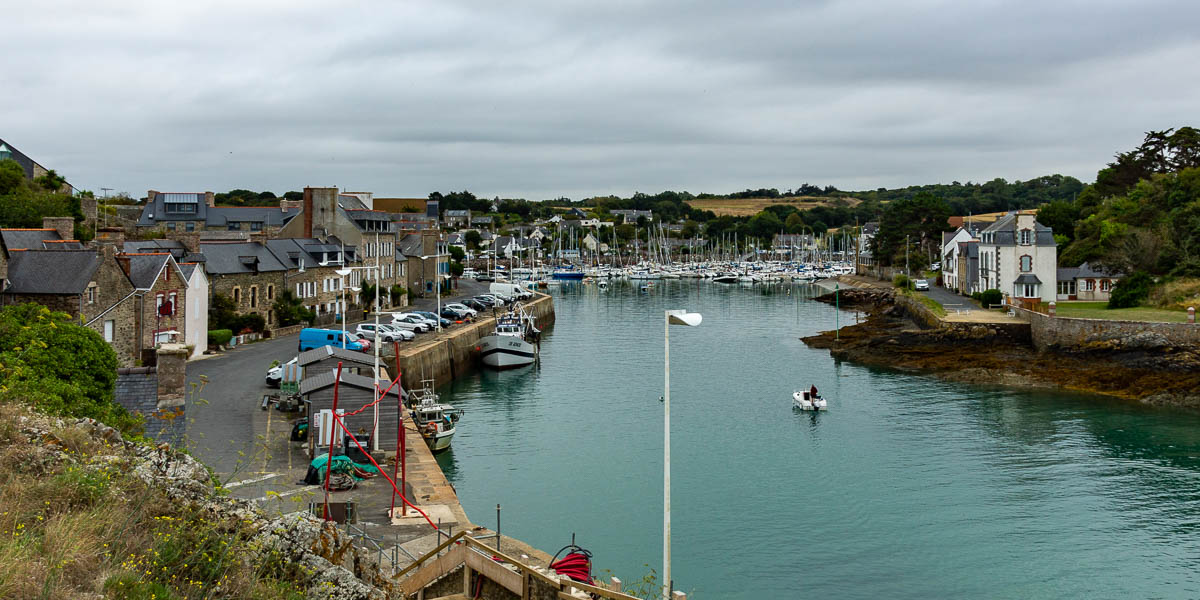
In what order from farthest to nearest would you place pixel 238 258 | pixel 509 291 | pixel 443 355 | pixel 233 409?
pixel 509 291
pixel 443 355
pixel 238 258
pixel 233 409

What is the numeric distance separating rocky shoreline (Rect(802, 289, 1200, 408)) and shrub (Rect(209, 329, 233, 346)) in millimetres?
35751

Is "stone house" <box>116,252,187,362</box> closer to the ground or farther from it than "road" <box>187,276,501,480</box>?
farther from it

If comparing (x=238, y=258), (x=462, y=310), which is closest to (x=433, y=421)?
(x=238, y=258)

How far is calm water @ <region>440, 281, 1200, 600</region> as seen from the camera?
23469 millimetres

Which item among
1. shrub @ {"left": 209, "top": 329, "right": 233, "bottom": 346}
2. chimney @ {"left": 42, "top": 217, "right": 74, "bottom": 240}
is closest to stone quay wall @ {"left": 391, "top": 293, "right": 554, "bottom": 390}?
shrub @ {"left": 209, "top": 329, "right": 233, "bottom": 346}

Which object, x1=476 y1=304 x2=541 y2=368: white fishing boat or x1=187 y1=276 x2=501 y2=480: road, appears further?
x1=476 y1=304 x2=541 y2=368: white fishing boat

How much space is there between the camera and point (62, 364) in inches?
819

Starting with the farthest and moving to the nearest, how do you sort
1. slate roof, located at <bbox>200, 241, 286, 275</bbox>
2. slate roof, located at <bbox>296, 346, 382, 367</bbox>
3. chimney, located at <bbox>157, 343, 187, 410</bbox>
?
slate roof, located at <bbox>200, 241, 286, 275</bbox>
slate roof, located at <bbox>296, 346, 382, 367</bbox>
chimney, located at <bbox>157, 343, 187, 410</bbox>

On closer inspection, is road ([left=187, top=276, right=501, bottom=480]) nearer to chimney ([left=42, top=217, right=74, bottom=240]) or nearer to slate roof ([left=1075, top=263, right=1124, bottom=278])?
chimney ([left=42, top=217, right=74, bottom=240])

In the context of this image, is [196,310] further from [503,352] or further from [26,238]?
[503,352]

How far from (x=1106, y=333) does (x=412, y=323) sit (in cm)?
3864

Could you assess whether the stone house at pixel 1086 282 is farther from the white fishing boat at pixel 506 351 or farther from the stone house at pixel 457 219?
the stone house at pixel 457 219

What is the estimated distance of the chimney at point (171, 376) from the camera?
2645 cm

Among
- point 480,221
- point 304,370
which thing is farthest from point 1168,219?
point 480,221
